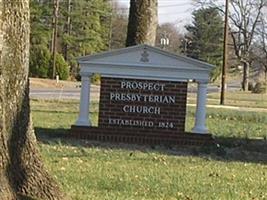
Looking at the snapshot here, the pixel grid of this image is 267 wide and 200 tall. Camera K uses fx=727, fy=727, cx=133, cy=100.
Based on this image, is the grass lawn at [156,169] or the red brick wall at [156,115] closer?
the grass lawn at [156,169]

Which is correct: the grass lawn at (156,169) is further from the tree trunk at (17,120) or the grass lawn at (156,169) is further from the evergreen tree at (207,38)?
the evergreen tree at (207,38)

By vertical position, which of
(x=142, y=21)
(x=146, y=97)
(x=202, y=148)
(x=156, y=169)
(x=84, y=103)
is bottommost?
(x=202, y=148)

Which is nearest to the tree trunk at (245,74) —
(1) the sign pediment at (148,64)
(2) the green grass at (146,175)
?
(1) the sign pediment at (148,64)

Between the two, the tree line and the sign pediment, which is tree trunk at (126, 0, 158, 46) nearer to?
the sign pediment

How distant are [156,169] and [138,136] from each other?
3.97 m

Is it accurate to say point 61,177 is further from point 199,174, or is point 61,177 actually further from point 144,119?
point 144,119

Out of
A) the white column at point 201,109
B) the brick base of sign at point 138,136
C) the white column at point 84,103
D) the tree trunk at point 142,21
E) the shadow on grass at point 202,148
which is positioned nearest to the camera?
the shadow on grass at point 202,148

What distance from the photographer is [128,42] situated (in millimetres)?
16797

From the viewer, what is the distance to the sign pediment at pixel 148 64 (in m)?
14.4

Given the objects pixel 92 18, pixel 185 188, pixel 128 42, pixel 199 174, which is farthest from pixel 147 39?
pixel 92 18

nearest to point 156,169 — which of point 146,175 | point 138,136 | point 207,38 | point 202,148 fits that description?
point 146,175

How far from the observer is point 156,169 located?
412 inches

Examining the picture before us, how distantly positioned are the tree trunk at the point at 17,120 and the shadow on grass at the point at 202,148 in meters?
6.18

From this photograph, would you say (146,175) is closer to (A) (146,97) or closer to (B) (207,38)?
(A) (146,97)
